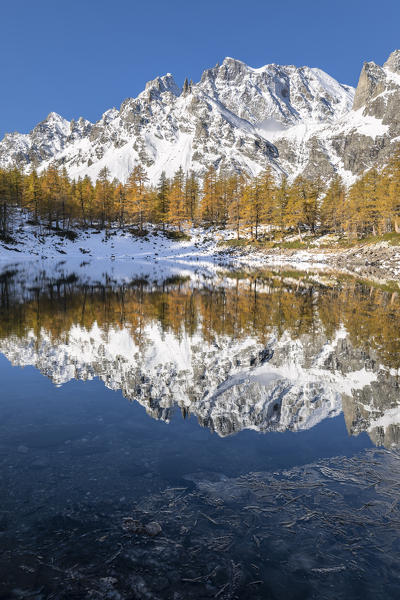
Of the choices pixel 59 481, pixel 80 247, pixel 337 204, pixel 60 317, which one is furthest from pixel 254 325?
pixel 337 204

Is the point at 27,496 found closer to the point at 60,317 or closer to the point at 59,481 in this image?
the point at 59,481

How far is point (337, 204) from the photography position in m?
82.0

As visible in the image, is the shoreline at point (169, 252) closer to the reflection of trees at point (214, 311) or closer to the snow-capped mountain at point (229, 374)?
the reflection of trees at point (214, 311)

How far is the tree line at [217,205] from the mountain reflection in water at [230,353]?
179ft

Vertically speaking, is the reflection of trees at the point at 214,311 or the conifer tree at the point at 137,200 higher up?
the conifer tree at the point at 137,200

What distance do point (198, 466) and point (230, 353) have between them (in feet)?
20.6

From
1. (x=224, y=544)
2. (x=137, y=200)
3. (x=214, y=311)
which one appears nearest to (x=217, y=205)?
(x=137, y=200)

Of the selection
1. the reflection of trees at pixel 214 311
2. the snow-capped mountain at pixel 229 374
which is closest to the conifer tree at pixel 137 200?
the reflection of trees at pixel 214 311

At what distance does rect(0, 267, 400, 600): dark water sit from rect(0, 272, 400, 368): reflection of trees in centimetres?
91

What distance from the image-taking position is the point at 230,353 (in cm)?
1230

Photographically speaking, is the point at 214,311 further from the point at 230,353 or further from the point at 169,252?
the point at 169,252

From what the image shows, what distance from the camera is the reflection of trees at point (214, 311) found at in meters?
15.4

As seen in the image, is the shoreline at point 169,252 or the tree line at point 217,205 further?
the tree line at point 217,205

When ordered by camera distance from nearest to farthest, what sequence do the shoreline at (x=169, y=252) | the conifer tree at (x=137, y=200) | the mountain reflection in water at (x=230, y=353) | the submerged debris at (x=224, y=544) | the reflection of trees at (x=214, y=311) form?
1. the submerged debris at (x=224, y=544)
2. the mountain reflection in water at (x=230, y=353)
3. the reflection of trees at (x=214, y=311)
4. the shoreline at (x=169, y=252)
5. the conifer tree at (x=137, y=200)
